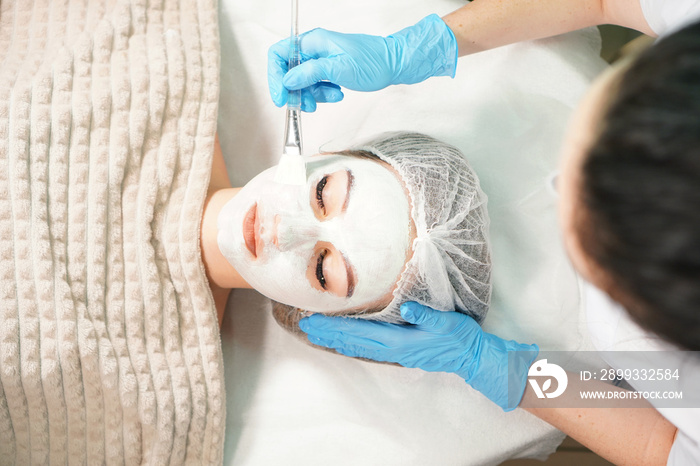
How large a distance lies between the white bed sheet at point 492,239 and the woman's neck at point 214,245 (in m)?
0.27

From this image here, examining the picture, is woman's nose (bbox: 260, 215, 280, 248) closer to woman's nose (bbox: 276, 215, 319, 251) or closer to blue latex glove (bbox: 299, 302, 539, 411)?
woman's nose (bbox: 276, 215, 319, 251)

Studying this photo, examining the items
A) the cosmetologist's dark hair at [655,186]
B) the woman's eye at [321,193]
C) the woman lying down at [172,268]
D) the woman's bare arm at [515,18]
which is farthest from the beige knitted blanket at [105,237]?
the cosmetologist's dark hair at [655,186]

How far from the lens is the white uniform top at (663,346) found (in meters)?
1.04

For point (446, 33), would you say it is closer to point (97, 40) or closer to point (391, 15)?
point (391, 15)

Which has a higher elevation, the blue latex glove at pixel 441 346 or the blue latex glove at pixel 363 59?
the blue latex glove at pixel 363 59

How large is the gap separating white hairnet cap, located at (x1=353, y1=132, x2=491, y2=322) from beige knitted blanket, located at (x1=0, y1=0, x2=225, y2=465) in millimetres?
491

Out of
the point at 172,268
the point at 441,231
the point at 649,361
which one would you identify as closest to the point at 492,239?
the point at 441,231

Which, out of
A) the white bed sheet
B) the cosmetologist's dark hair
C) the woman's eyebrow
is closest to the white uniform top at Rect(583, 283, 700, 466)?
the white bed sheet

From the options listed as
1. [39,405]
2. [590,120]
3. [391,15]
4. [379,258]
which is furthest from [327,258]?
[391,15]

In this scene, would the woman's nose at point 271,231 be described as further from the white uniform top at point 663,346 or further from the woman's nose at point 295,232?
the white uniform top at point 663,346

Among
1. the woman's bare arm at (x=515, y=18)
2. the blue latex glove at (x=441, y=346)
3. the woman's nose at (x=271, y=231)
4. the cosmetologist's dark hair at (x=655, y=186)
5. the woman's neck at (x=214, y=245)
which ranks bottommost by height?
the blue latex glove at (x=441, y=346)

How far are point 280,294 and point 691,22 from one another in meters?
0.89

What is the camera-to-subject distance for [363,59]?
123 centimetres

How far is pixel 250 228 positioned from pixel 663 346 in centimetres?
88
